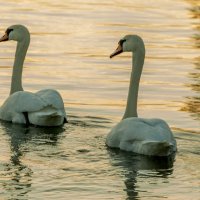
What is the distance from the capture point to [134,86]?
1772 centimetres

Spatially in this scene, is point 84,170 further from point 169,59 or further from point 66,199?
point 169,59

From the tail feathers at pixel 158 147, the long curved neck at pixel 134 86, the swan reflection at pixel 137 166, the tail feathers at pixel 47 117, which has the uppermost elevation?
the long curved neck at pixel 134 86

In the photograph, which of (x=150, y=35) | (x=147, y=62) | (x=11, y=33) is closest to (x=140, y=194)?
(x=11, y=33)

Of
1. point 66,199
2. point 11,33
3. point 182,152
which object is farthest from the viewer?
point 11,33

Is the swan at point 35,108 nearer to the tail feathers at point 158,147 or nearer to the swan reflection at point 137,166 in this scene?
the swan reflection at point 137,166

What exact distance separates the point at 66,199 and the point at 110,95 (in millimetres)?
7502

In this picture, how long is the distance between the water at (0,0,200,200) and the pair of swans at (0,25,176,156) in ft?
0.59

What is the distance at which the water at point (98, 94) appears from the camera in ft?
47.0

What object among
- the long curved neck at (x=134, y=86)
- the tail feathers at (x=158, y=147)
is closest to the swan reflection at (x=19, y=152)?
the long curved neck at (x=134, y=86)

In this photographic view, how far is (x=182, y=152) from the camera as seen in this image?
16109 mm

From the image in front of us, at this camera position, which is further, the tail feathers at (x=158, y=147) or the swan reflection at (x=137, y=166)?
the tail feathers at (x=158, y=147)

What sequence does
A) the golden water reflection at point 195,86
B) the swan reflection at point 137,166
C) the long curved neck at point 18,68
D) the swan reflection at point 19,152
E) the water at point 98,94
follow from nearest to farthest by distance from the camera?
the swan reflection at point 19,152, the water at point 98,94, the swan reflection at point 137,166, the long curved neck at point 18,68, the golden water reflection at point 195,86

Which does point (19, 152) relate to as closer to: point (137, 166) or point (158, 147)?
point (137, 166)

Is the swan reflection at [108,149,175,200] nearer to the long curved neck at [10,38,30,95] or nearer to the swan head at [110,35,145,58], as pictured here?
the swan head at [110,35,145,58]
